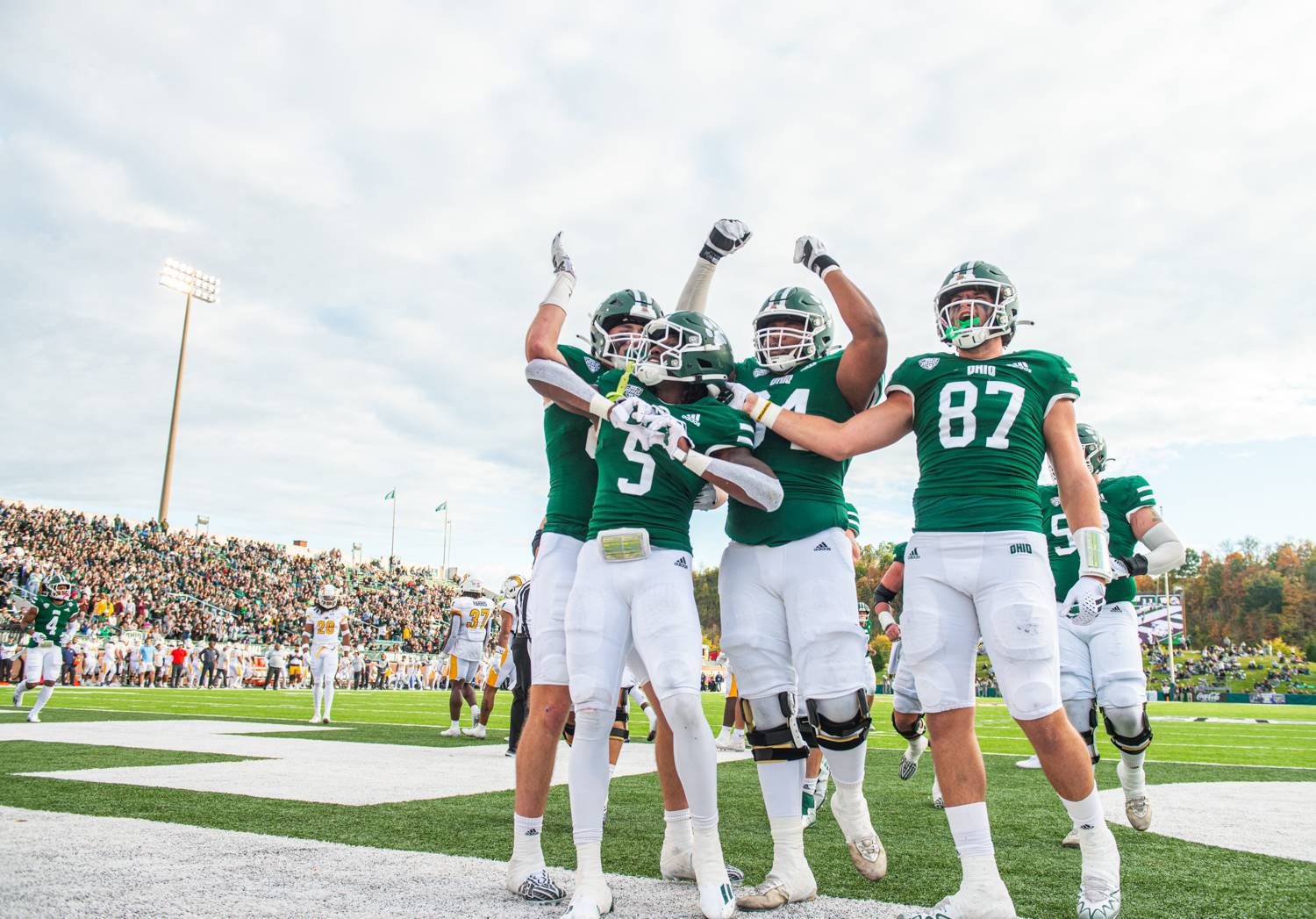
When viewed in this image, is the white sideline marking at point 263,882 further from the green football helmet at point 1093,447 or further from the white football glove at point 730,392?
the green football helmet at point 1093,447

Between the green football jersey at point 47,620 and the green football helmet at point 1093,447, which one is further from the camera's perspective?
the green football jersey at point 47,620

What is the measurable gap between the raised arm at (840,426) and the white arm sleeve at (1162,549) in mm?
1517

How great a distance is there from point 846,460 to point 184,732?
32.5 feet

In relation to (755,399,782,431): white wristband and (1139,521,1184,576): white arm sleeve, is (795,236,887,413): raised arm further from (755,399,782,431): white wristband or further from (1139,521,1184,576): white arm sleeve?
(1139,521,1184,576): white arm sleeve

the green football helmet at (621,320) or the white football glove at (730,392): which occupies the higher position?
the green football helmet at (621,320)

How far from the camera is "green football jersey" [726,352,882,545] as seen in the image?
398cm

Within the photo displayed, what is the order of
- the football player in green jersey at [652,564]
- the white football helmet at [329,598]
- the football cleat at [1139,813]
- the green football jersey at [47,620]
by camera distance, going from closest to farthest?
the football player in green jersey at [652,564] → the football cleat at [1139,813] → the green football jersey at [47,620] → the white football helmet at [329,598]

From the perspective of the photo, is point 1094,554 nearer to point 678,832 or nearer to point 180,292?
point 678,832

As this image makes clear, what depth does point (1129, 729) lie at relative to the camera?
17.9ft

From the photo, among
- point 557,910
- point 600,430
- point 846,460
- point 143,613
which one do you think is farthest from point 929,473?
point 143,613

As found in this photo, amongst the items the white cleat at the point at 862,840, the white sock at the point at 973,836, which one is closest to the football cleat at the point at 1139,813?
the white cleat at the point at 862,840

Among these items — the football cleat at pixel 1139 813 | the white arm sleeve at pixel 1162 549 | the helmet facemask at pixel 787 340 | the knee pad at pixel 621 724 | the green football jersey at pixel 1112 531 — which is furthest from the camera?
the knee pad at pixel 621 724

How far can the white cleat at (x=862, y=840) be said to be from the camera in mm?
3926

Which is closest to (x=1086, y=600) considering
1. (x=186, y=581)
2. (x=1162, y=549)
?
(x=1162, y=549)
